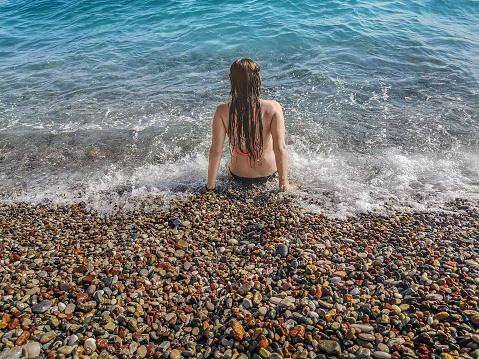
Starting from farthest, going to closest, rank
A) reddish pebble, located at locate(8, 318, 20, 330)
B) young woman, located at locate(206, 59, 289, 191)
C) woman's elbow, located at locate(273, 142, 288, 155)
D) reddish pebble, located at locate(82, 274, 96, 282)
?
woman's elbow, located at locate(273, 142, 288, 155), young woman, located at locate(206, 59, 289, 191), reddish pebble, located at locate(82, 274, 96, 282), reddish pebble, located at locate(8, 318, 20, 330)

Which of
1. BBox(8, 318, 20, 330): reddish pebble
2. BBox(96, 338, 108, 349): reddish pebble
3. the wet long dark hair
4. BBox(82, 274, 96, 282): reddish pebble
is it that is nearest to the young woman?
the wet long dark hair

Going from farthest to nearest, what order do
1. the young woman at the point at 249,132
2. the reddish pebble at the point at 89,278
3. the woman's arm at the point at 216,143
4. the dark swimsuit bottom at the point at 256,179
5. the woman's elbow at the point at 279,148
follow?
1. the dark swimsuit bottom at the point at 256,179
2. the woman's elbow at the point at 279,148
3. the woman's arm at the point at 216,143
4. the young woman at the point at 249,132
5. the reddish pebble at the point at 89,278

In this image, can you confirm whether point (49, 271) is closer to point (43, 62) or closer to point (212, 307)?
point (212, 307)

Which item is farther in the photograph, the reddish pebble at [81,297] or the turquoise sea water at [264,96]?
the turquoise sea water at [264,96]

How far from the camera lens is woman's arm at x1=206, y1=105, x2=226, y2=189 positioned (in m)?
4.74

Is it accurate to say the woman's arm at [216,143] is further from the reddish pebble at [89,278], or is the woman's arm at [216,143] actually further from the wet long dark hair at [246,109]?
the reddish pebble at [89,278]

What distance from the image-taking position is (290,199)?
5125 mm

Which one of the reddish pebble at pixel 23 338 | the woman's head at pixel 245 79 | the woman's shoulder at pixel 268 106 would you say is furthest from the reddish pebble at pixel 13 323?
the woman's shoulder at pixel 268 106

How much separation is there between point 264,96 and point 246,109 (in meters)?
5.01

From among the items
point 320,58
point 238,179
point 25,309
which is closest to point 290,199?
point 238,179

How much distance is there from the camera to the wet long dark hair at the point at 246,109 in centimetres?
416

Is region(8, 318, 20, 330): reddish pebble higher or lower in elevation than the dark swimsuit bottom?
higher

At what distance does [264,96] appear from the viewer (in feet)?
30.5

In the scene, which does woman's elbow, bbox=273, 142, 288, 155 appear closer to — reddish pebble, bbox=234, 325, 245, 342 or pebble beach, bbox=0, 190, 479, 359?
pebble beach, bbox=0, 190, 479, 359
